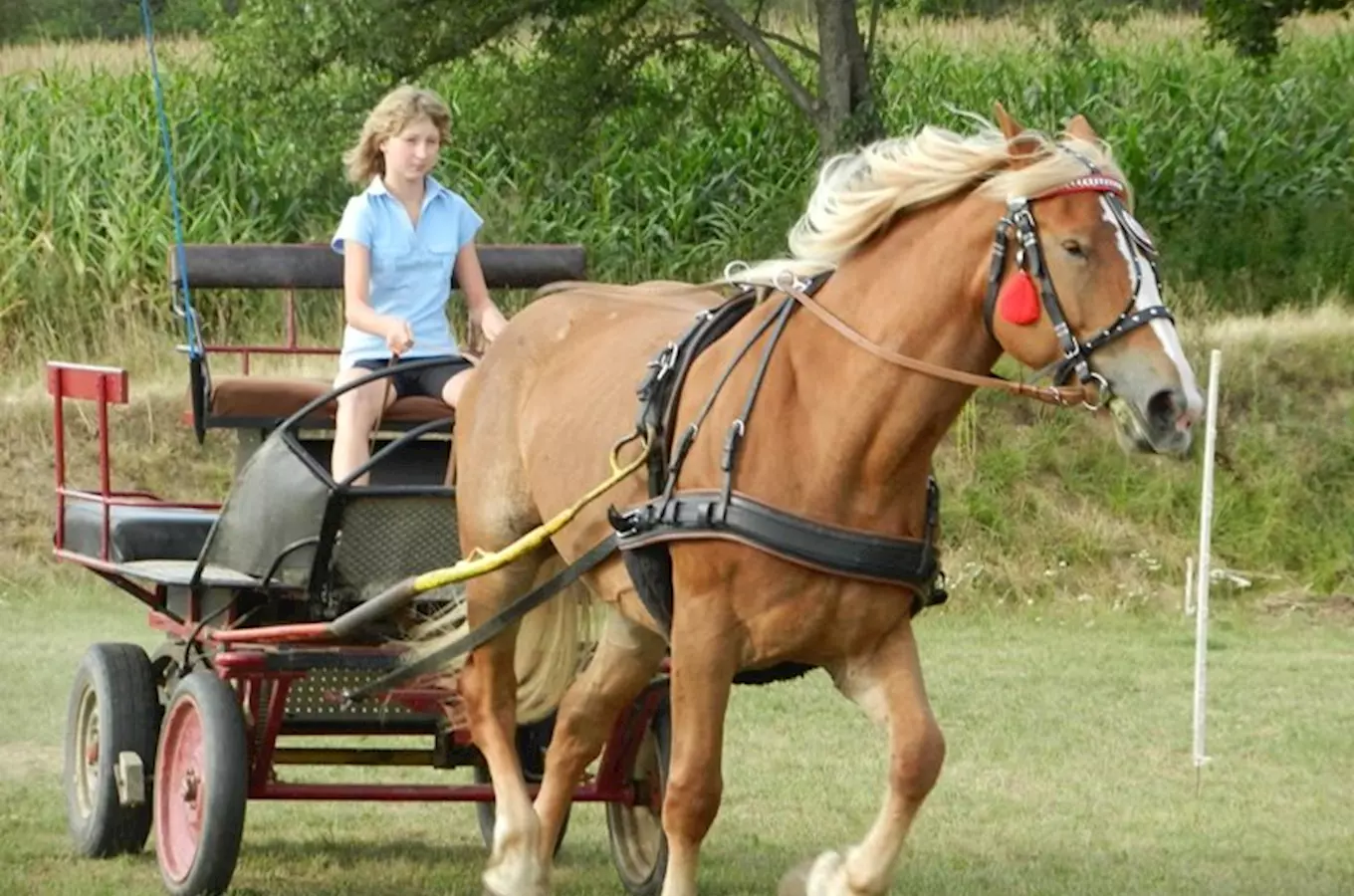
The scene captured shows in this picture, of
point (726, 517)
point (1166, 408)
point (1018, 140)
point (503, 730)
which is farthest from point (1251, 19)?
point (1166, 408)

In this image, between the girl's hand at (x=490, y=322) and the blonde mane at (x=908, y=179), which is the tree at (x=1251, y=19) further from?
the blonde mane at (x=908, y=179)

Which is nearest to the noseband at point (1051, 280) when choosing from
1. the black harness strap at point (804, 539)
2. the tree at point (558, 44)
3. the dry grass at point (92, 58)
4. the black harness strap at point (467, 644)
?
A: the black harness strap at point (804, 539)

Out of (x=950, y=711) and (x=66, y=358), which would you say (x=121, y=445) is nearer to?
(x=66, y=358)

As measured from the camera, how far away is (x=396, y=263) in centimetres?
652

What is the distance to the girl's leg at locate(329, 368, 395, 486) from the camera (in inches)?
249

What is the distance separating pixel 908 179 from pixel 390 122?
75.4 inches

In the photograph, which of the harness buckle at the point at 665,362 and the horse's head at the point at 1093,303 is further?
the harness buckle at the point at 665,362

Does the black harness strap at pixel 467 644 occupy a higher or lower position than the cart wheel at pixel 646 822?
higher

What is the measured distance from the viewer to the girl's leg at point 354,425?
20.7ft

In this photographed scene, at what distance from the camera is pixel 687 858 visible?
522cm

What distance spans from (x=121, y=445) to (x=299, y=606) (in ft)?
28.0

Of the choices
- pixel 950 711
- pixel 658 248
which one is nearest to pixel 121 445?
pixel 658 248

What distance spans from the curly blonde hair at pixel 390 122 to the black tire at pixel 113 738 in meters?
1.44

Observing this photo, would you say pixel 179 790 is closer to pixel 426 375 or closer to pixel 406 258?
pixel 426 375
